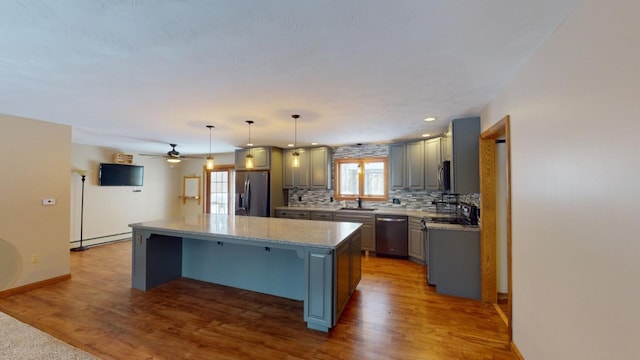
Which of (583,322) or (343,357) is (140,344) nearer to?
(343,357)

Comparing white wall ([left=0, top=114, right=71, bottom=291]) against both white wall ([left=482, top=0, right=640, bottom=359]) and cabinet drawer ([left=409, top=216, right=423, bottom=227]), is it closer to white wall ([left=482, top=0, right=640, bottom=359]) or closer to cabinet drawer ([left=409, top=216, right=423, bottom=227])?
cabinet drawer ([left=409, top=216, right=423, bottom=227])

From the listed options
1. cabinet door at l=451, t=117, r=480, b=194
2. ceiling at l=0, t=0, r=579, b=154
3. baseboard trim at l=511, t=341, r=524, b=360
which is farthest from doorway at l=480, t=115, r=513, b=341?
baseboard trim at l=511, t=341, r=524, b=360

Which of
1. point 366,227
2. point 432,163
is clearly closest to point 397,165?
point 432,163

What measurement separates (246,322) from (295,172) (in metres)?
3.74

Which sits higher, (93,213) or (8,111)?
(8,111)

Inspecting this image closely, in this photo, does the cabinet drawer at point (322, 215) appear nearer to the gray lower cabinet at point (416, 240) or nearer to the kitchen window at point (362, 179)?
the kitchen window at point (362, 179)

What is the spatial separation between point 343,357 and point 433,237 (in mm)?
1948

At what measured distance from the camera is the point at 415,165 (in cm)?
486

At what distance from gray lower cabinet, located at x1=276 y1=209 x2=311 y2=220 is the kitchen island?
185 centimetres

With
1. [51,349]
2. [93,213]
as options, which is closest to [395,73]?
[51,349]

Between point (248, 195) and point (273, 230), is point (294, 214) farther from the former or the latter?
point (273, 230)

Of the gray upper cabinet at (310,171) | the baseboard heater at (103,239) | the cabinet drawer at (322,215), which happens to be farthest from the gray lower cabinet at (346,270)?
the baseboard heater at (103,239)

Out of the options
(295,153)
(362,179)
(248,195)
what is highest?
(295,153)

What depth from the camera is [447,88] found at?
2.45 m
